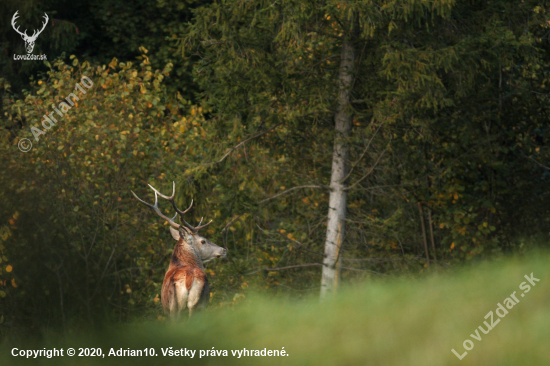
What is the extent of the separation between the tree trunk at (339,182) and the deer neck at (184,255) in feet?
6.87

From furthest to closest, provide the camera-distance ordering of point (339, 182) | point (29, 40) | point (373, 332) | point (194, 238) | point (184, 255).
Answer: point (29, 40), point (339, 182), point (194, 238), point (184, 255), point (373, 332)

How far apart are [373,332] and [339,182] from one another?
218 inches

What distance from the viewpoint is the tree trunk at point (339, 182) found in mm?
10562

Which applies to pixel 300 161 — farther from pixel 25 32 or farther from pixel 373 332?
pixel 25 32

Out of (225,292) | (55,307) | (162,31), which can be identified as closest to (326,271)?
(225,292)

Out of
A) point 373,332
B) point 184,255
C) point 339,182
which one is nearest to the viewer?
point 373,332

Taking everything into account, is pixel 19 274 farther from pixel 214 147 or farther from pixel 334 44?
pixel 334 44

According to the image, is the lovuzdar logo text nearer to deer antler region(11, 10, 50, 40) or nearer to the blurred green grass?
deer antler region(11, 10, 50, 40)

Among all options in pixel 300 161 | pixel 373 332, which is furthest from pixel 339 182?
pixel 373 332

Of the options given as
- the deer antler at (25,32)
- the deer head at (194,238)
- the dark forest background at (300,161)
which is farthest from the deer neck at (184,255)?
the deer antler at (25,32)

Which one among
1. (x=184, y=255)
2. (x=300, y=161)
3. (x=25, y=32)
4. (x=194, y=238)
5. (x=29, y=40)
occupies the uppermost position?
(x=25, y=32)

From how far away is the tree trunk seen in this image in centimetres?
1056

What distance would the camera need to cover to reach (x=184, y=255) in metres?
9.45

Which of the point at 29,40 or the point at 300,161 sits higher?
the point at 29,40
